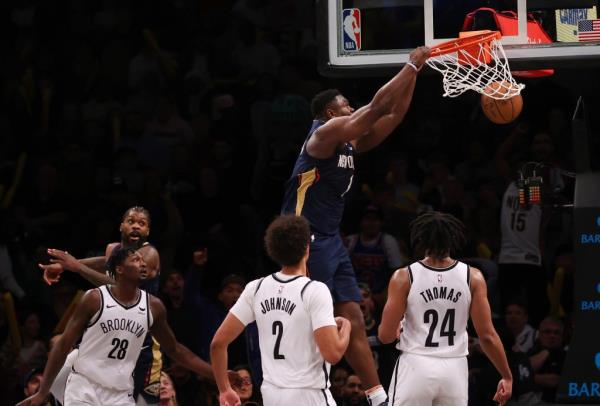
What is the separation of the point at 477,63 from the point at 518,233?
3.81m

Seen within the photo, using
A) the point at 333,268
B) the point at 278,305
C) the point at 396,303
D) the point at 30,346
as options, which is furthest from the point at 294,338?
the point at 30,346

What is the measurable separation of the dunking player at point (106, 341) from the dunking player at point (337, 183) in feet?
3.62

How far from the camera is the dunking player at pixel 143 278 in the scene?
915 centimetres

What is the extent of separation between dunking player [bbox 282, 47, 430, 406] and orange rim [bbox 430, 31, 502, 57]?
1.28ft

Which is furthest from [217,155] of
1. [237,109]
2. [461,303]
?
[461,303]

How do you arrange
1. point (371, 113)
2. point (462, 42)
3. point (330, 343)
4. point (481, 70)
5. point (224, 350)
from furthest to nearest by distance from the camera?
point (481, 70) < point (462, 42) < point (371, 113) < point (224, 350) < point (330, 343)

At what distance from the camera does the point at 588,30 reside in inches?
362

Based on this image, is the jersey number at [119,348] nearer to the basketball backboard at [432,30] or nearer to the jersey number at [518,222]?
the basketball backboard at [432,30]

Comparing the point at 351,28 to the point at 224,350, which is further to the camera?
the point at 351,28

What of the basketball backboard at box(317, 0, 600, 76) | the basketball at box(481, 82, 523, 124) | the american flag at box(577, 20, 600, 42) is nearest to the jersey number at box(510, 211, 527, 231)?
the basketball at box(481, 82, 523, 124)

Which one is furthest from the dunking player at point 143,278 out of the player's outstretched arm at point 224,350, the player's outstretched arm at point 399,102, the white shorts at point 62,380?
the player's outstretched arm at point 224,350

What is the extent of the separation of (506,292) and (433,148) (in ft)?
6.48

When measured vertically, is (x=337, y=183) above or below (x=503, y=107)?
below

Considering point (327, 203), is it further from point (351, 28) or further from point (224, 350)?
point (224, 350)
